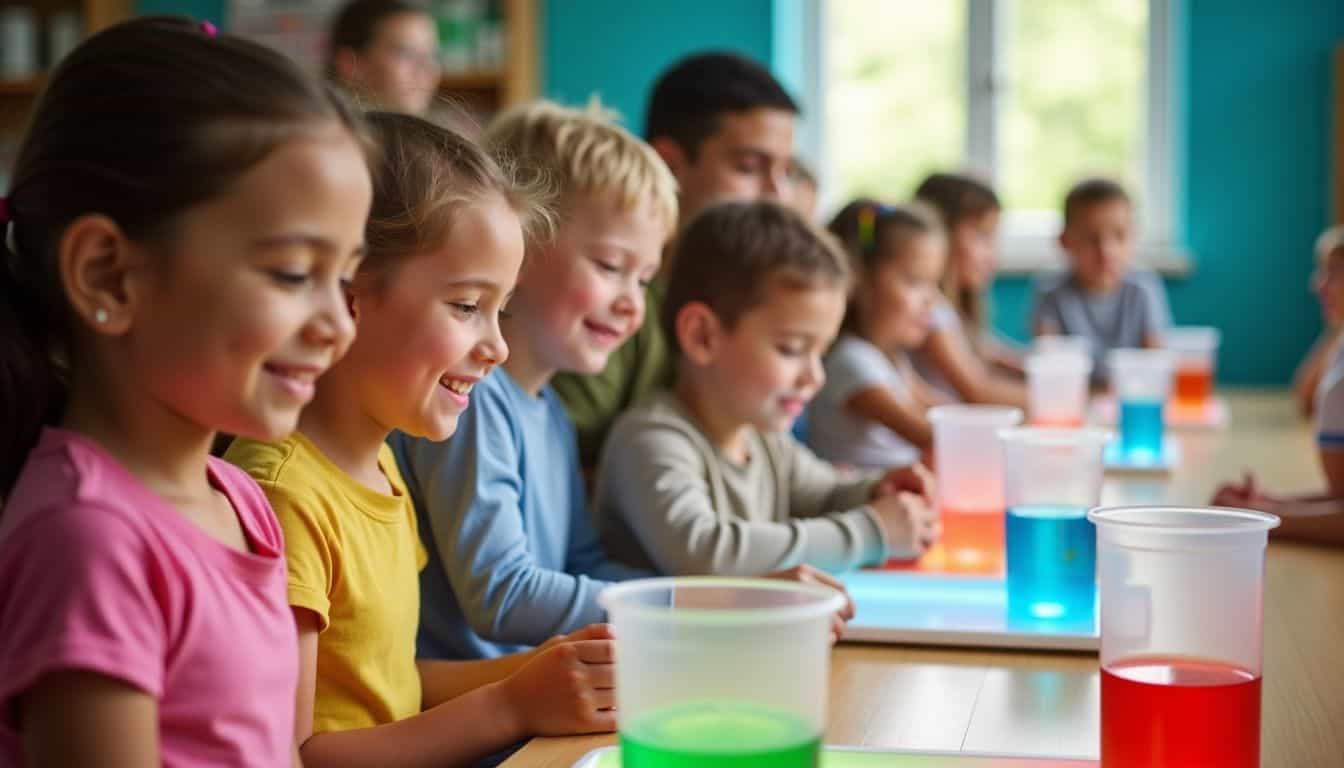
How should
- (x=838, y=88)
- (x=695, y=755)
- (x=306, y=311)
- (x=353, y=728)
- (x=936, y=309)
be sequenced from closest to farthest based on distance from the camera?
(x=695, y=755) < (x=306, y=311) < (x=353, y=728) < (x=936, y=309) < (x=838, y=88)

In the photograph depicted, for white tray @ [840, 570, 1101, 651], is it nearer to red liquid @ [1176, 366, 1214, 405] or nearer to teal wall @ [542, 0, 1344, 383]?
red liquid @ [1176, 366, 1214, 405]

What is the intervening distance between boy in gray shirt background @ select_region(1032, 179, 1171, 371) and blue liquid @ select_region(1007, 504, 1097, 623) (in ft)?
8.60

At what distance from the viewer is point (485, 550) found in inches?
50.6

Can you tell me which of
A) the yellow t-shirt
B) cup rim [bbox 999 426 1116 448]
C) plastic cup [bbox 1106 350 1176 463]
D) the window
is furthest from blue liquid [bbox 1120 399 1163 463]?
the window

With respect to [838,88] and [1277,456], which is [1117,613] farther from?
[838,88]

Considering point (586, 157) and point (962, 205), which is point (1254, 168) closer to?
point (962, 205)

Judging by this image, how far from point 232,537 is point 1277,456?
6.78 feet

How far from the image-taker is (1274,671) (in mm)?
1168

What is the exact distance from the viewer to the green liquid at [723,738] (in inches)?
26.4

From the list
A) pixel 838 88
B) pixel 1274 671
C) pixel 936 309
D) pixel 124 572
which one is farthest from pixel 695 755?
pixel 838 88

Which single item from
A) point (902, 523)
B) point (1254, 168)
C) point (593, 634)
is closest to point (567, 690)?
point (593, 634)

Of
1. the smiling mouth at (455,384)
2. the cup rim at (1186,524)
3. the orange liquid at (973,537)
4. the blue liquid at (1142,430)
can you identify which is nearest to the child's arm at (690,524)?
the orange liquid at (973,537)

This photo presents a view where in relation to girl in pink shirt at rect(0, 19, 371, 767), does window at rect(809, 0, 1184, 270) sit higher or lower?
higher

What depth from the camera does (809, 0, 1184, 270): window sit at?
5.11 m
